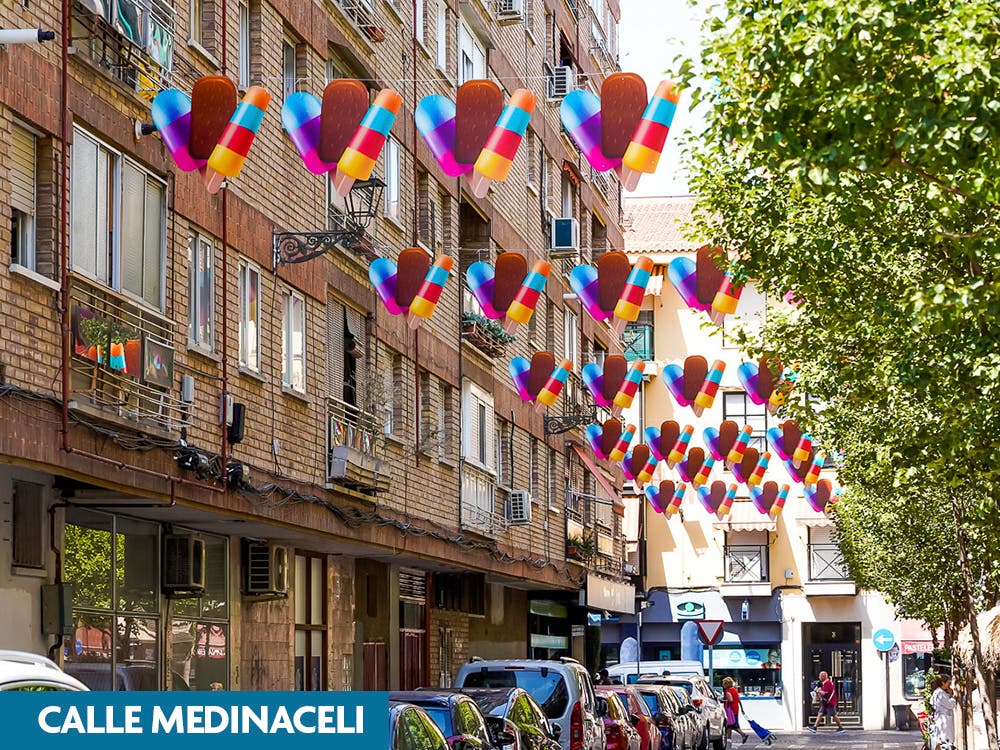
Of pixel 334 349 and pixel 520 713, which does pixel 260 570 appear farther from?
pixel 520 713

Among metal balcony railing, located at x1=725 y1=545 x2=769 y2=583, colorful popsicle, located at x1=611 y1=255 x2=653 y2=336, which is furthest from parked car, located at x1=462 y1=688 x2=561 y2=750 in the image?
metal balcony railing, located at x1=725 y1=545 x2=769 y2=583

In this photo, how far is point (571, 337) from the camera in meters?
41.2

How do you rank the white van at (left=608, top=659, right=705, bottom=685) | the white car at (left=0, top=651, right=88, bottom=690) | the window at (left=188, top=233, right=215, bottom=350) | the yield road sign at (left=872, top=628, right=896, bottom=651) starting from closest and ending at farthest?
the white car at (left=0, top=651, right=88, bottom=690)
the window at (left=188, top=233, right=215, bottom=350)
the white van at (left=608, top=659, right=705, bottom=685)
the yield road sign at (left=872, top=628, right=896, bottom=651)

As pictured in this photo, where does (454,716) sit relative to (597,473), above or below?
below

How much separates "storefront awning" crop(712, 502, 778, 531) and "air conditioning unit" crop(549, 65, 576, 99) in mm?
21008

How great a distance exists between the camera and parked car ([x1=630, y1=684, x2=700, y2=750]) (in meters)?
29.8

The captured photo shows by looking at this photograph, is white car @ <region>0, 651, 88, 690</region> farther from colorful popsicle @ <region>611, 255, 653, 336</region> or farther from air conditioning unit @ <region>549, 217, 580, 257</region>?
air conditioning unit @ <region>549, 217, 580, 257</region>

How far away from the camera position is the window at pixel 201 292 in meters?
18.5

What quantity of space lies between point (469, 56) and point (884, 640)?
28.3m

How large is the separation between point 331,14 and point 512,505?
12.3 metres

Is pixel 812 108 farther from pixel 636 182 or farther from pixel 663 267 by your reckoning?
pixel 663 267

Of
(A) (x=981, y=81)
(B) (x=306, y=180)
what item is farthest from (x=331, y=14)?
(A) (x=981, y=81)

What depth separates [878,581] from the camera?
4328 centimetres

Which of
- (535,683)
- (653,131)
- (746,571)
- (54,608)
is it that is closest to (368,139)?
(653,131)
